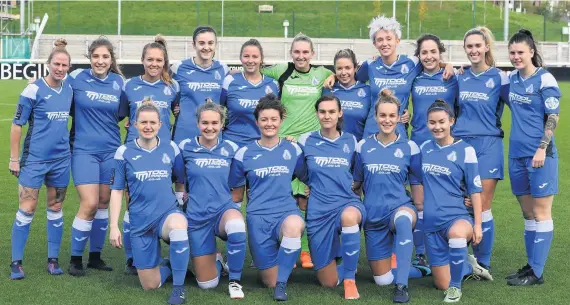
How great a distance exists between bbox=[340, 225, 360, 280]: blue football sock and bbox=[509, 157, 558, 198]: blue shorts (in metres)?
1.40

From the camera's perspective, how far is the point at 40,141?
20.1 feet

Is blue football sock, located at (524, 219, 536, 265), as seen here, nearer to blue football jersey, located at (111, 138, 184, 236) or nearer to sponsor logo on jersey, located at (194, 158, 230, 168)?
sponsor logo on jersey, located at (194, 158, 230, 168)

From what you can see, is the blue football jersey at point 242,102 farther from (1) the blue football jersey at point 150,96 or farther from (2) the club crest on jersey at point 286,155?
(2) the club crest on jersey at point 286,155

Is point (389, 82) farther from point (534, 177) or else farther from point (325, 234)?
point (325, 234)

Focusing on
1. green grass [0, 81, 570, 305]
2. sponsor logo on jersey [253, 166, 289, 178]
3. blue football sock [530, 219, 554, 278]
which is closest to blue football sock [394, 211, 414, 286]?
green grass [0, 81, 570, 305]

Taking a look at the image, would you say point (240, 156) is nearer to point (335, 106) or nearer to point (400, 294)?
point (335, 106)

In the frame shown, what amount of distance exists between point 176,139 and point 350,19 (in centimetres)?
4967

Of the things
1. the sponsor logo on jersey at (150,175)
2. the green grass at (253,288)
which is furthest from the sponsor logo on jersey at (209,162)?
the green grass at (253,288)

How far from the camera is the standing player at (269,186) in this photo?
19.0ft

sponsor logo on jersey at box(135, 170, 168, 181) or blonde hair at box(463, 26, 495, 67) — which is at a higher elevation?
blonde hair at box(463, 26, 495, 67)

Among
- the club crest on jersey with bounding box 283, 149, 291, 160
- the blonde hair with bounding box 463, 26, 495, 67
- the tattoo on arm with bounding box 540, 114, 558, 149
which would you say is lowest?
the club crest on jersey with bounding box 283, 149, 291, 160

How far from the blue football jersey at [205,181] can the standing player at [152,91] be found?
0.64m

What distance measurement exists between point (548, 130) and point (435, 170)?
90cm

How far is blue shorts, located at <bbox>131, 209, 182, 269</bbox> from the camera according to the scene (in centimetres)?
571
